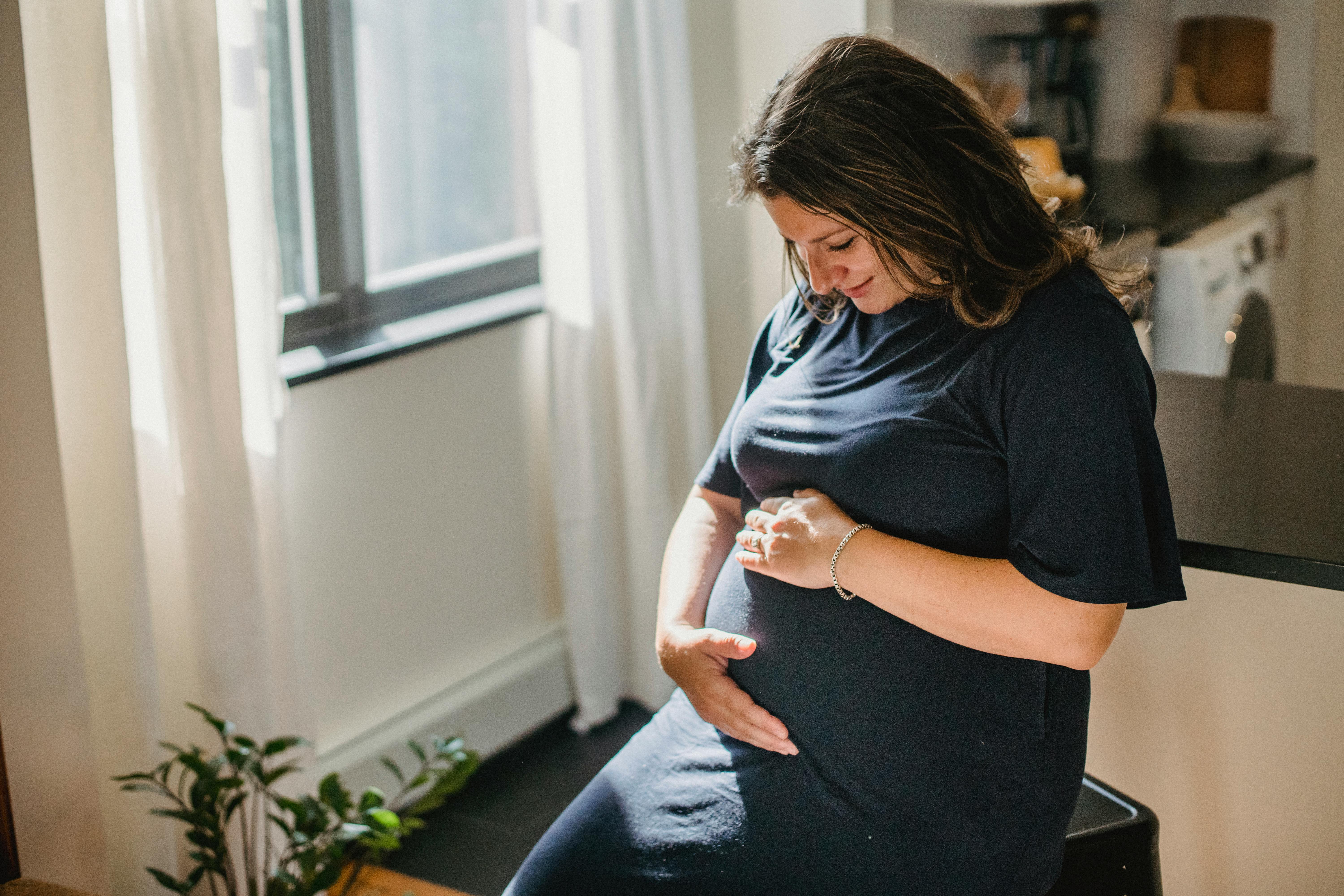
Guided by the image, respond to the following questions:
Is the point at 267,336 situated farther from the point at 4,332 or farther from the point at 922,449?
the point at 922,449

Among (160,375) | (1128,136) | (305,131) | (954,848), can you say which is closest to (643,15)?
(305,131)

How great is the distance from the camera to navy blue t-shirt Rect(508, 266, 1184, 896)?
1019 mm

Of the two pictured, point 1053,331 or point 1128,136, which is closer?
point 1053,331

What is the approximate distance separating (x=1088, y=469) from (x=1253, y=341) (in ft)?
8.22

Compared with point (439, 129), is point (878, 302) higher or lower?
lower

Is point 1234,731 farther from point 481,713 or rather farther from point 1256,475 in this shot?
point 481,713

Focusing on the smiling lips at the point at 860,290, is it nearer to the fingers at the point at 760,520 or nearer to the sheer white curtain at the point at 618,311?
the fingers at the point at 760,520

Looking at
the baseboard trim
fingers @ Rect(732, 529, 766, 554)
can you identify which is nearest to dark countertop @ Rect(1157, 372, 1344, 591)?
fingers @ Rect(732, 529, 766, 554)

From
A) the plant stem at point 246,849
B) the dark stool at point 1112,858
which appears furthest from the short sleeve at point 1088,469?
the plant stem at point 246,849

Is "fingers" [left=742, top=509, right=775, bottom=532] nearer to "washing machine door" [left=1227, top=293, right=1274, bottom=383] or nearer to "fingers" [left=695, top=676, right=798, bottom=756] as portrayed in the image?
"fingers" [left=695, top=676, right=798, bottom=756]

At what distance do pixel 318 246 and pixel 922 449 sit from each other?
154 centimetres

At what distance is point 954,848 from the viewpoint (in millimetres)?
1121

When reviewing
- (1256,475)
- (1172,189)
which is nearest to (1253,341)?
(1172,189)

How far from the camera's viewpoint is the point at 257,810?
6.11ft
